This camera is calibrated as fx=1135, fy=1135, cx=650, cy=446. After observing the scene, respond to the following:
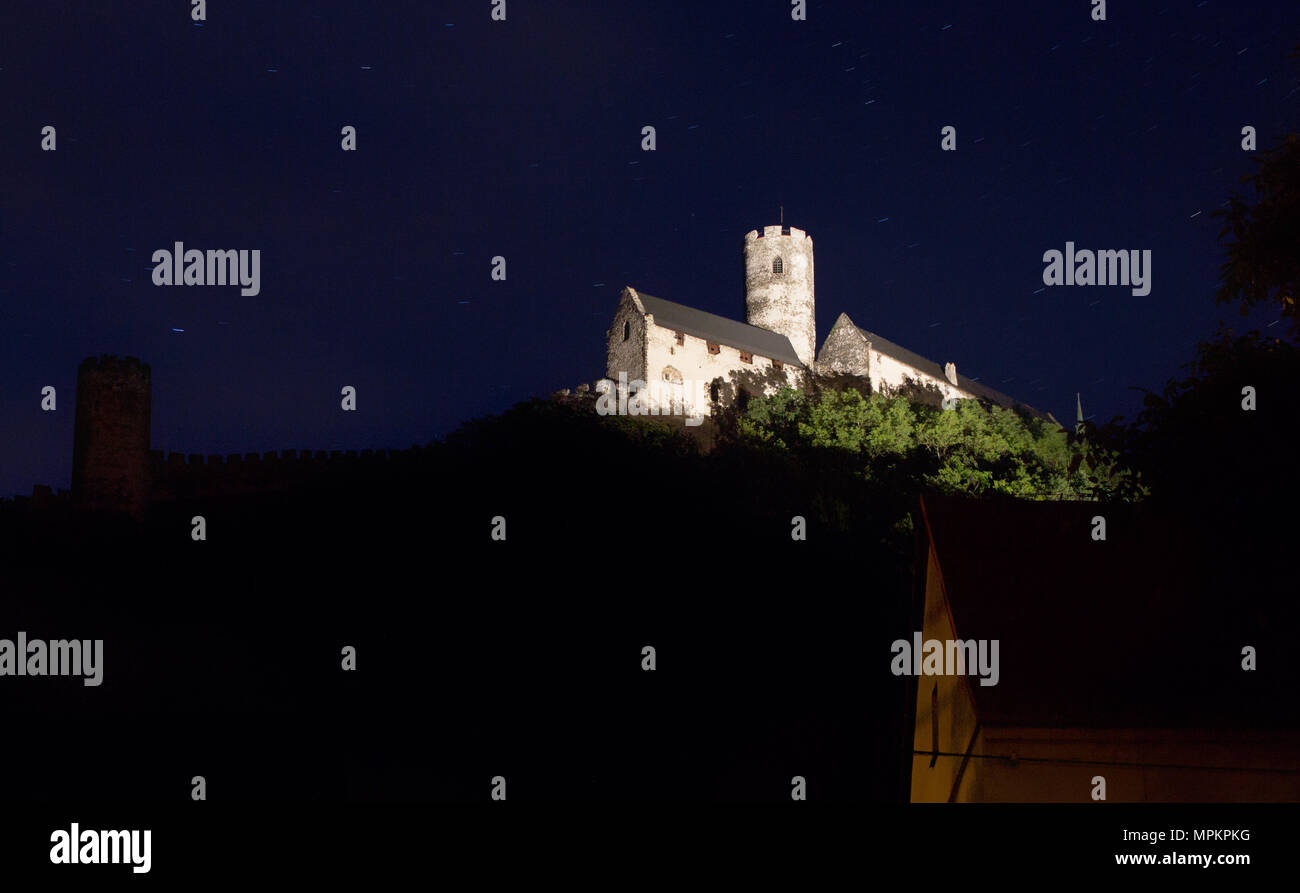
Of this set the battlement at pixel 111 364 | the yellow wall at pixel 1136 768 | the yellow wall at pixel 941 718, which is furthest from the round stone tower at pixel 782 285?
the yellow wall at pixel 1136 768

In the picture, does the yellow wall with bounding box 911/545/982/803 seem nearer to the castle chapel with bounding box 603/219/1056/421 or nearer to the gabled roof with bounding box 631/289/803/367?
the castle chapel with bounding box 603/219/1056/421

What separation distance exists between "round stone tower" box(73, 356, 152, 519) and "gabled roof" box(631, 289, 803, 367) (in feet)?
102

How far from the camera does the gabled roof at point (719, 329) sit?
210 ft

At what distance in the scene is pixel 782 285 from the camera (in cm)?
7538

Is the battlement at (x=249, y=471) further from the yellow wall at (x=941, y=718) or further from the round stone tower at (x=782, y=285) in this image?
the round stone tower at (x=782, y=285)

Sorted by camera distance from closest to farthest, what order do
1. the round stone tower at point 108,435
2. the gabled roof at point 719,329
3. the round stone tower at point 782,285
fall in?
the round stone tower at point 108,435, the gabled roof at point 719,329, the round stone tower at point 782,285

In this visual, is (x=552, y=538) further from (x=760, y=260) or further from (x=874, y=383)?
(x=760, y=260)

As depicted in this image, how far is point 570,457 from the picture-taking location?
1665 inches

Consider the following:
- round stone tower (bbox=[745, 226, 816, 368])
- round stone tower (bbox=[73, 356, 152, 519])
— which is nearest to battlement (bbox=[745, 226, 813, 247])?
round stone tower (bbox=[745, 226, 816, 368])

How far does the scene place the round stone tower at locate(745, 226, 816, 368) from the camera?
74125mm

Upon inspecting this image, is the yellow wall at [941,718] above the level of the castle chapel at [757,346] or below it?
below

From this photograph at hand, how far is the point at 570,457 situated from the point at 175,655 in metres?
15.6

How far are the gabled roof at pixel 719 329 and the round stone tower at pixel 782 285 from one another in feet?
5.86

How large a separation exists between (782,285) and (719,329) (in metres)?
10.3
